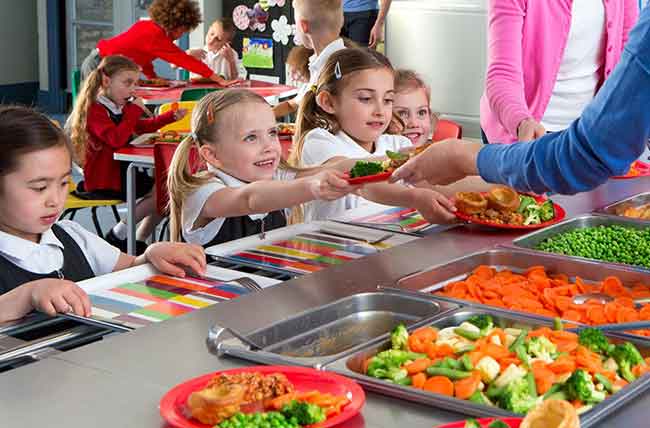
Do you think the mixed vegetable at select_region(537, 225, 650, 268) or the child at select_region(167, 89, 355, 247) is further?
the child at select_region(167, 89, 355, 247)

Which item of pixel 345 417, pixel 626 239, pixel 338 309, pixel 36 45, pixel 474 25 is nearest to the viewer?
pixel 345 417

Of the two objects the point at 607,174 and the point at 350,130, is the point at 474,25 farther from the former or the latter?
the point at 607,174

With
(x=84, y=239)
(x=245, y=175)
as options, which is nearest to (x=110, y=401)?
(x=84, y=239)

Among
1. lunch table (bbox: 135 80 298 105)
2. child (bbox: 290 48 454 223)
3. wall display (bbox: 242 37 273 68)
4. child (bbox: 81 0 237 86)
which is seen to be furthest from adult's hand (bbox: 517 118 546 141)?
wall display (bbox: 242 37 273 68)

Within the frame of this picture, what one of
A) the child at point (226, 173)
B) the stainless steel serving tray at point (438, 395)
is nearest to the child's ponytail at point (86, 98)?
the child at point (226, 173)

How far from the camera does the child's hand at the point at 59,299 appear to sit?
1.66 meters

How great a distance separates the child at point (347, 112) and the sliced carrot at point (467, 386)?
5.87 ft

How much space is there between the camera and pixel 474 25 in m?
7.61

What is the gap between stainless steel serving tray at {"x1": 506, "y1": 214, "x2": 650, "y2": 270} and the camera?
89.0 inches

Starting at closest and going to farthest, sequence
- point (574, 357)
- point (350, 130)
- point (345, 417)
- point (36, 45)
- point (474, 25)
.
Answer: point (345, 417) < point (574, 357) < point (350, 130) < point (474, 25) < point (36, 45)

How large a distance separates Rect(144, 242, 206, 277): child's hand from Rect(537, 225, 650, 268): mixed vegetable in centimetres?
76

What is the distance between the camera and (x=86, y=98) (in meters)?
5.32

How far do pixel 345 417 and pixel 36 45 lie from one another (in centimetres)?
1085

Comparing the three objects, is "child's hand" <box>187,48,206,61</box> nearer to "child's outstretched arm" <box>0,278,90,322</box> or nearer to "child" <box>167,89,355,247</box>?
"child" <box>167,89,355,247</box>
